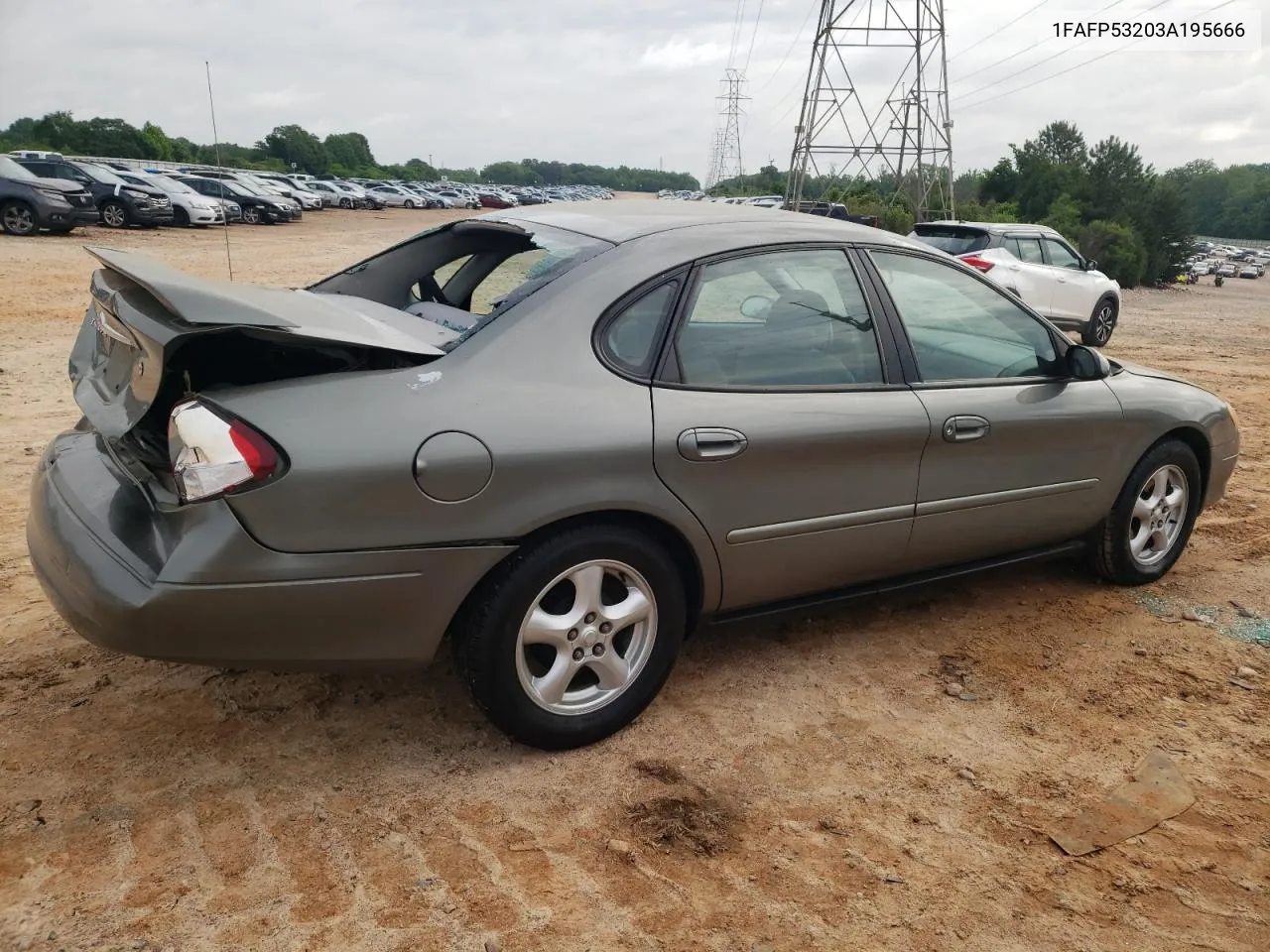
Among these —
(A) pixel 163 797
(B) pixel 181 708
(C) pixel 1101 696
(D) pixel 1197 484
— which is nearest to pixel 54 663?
(B) pixel 181 708

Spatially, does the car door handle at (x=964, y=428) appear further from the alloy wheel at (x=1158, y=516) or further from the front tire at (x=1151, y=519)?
the alloy wheel at (x=1158, y=516)

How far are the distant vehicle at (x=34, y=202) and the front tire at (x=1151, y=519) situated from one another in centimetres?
2127

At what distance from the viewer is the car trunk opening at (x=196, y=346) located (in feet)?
7.97

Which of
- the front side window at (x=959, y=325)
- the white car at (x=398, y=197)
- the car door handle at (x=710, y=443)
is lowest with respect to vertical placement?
the car door handle at (x=710, y=443)

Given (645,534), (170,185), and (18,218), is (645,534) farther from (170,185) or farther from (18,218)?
(170,185)

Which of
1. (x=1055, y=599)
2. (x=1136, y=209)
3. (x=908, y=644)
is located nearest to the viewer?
(x=908, y=644)

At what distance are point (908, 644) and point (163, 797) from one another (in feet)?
8.54

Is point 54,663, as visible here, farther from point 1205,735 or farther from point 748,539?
point 1205,735

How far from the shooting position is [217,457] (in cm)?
237

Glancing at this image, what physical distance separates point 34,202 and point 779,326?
826 inches

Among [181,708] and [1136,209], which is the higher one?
[1136,209]

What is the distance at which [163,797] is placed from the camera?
2629 millimetres

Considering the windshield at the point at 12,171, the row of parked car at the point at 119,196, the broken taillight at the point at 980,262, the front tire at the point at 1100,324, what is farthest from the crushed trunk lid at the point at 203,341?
the windshield at the point at 12,171

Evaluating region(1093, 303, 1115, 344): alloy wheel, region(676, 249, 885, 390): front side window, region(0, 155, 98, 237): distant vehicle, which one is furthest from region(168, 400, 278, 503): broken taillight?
region(0, 155, 98, 237): distant vehicle
